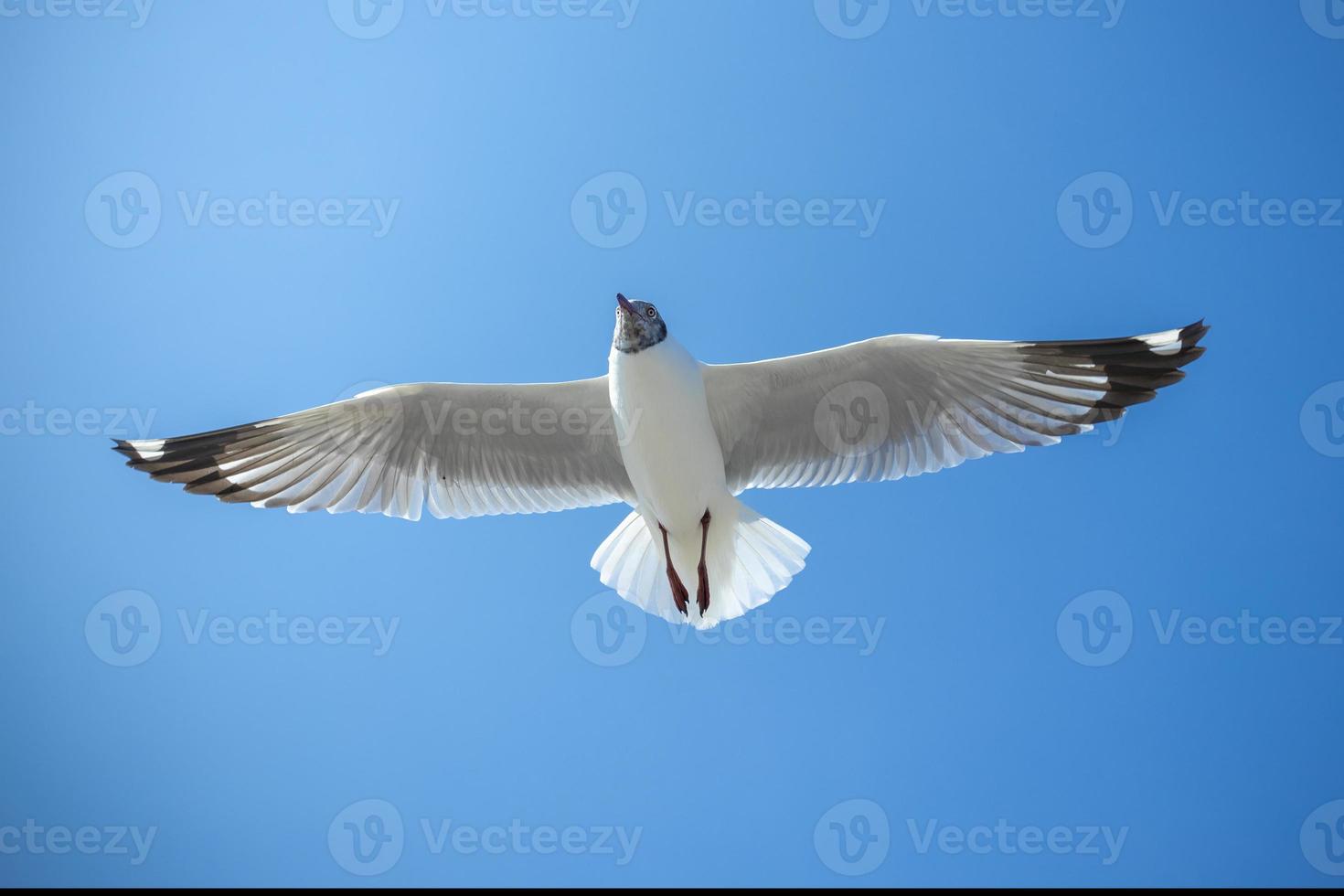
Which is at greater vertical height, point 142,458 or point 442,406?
point 442,406

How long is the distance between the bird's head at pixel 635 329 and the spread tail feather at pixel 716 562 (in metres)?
0.81

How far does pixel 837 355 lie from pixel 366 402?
191 cm

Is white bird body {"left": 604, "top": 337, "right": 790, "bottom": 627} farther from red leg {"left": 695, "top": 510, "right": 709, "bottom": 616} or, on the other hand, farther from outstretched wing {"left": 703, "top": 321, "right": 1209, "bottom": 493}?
outstretched wing {"left": 703, "top": 321, "right": 1209, "bottom": 493}

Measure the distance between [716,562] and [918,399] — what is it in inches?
43.0

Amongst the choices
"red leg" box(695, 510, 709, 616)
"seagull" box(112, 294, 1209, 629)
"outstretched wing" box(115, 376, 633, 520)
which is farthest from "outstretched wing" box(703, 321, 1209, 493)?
"outstretched wing" box(115, 376, 633, 520)

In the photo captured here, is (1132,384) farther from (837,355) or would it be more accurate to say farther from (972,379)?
(837,355)

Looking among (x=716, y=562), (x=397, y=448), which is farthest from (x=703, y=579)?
(x=397, y=448)

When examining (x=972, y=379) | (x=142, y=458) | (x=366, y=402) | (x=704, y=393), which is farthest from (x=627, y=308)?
(x=142, y=458)

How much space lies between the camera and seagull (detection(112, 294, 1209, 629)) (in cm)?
455

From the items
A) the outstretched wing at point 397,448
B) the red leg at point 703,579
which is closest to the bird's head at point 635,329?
the outstretched wing at point 397,448

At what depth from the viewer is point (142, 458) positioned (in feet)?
15.7

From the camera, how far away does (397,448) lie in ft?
16.1

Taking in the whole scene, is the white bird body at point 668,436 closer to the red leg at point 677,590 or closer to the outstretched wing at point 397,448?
the red leg at point 677,590

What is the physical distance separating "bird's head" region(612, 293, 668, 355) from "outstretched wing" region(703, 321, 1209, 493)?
1.05 ft
